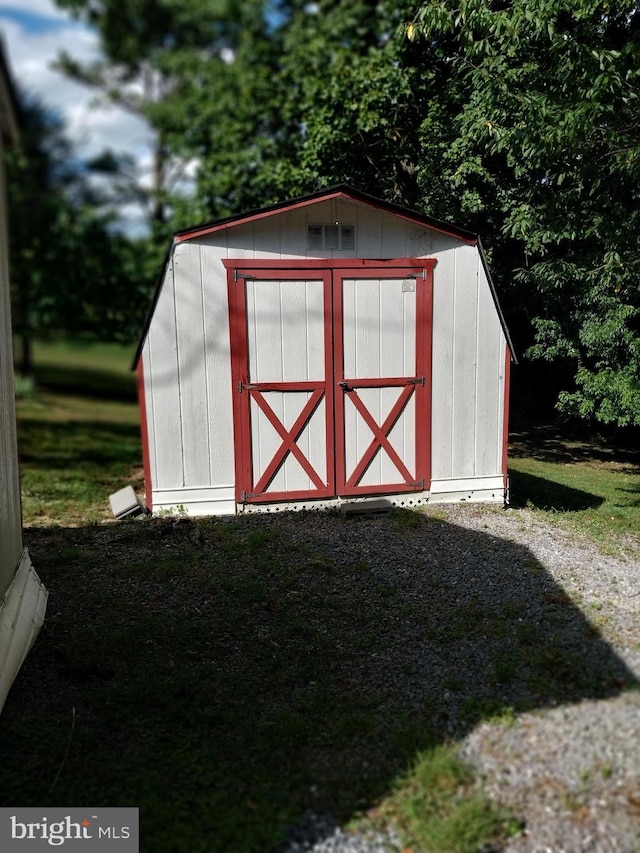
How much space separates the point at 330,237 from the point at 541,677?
16.0 ft

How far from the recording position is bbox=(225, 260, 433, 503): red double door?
25.8 feet

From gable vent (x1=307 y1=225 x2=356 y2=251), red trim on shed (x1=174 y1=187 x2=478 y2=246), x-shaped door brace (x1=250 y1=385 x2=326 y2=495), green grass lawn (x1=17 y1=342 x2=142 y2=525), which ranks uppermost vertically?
red trim on shed (x1=174 y1=187 x2=478 y2=246)

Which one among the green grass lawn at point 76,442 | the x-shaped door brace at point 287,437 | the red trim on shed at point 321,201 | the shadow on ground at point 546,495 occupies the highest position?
the red trim on shed at point 321,201

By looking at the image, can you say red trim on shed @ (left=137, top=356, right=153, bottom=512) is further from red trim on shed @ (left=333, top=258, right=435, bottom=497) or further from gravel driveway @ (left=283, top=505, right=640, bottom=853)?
gravel driveway @ (left=283, top=505, right=640, bottom=853)

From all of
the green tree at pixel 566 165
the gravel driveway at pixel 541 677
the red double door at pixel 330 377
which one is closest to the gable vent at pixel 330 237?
the red double door at pixel 330 377

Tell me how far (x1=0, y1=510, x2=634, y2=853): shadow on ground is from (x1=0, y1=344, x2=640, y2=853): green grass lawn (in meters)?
0.01

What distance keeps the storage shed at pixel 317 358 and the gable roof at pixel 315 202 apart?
0.05 ft

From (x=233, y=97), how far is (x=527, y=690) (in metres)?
14.1

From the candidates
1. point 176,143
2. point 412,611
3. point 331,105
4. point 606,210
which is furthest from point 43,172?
point 412,611

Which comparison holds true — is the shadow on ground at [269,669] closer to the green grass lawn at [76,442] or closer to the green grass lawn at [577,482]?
the green grass lawn at [577,482]

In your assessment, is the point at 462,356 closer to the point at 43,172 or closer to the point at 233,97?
the point at 233,97

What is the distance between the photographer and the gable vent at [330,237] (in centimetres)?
786

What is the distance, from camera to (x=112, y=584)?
21.4ft

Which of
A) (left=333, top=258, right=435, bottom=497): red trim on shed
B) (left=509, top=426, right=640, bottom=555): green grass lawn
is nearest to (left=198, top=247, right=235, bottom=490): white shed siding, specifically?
(left=333, top=258, right=435, bottom=497): red trim on shed
